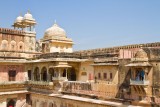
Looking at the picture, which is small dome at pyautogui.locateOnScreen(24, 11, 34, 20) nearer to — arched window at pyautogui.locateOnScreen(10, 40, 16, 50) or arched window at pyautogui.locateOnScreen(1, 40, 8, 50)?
→ arched window at pyautogui.locateOnScreen(10, 40, 16, 50)

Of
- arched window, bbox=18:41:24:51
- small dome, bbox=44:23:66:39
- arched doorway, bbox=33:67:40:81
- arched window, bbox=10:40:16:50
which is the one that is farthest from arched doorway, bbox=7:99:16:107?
small dome, bbox=44:23:66:39

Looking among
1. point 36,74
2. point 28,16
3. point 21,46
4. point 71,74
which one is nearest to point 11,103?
point 36,74

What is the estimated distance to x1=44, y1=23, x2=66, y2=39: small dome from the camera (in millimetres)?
25108

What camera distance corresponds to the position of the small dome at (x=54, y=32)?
25.1m

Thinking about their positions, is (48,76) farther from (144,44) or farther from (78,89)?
(144,44)

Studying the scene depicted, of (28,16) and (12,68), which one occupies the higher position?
(28,16)

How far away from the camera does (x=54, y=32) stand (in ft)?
83.0

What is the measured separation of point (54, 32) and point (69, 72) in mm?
6363

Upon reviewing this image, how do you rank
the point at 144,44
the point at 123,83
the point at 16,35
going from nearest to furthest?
the point at 123,83 < the point at 144,44 < the point at 16,35

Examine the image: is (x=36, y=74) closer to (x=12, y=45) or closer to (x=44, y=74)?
(x=44, y=74)

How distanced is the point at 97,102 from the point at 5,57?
1040cm

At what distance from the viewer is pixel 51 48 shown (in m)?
24.4

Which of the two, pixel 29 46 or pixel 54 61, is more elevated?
pixel 29 46

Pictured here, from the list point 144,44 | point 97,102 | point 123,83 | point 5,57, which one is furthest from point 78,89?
point 5,57
